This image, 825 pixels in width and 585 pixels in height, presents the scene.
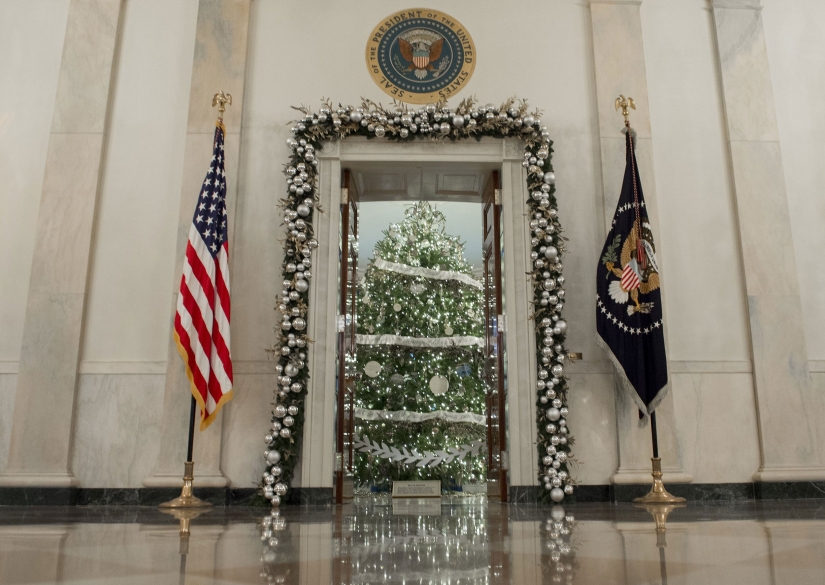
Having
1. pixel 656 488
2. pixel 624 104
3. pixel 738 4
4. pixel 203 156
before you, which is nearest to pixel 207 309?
pixel 203 156

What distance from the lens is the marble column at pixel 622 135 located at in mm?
5719

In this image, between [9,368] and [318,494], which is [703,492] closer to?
[318,494]

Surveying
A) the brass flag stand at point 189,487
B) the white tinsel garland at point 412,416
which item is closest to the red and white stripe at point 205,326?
the brass flag stand at point 189,487

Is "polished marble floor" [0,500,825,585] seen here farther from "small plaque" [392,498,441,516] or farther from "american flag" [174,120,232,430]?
"american flag" [174,120,232,430]

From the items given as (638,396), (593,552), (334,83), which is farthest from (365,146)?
(593,552)

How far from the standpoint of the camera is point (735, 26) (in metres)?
6.70

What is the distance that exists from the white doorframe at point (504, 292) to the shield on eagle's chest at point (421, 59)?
857 millimetres

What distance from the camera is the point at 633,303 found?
18.4ft

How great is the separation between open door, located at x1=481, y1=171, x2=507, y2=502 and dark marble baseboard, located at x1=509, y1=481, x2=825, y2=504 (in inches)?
11.3

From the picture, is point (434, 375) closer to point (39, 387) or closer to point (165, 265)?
point (165, 265)

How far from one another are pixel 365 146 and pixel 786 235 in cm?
408

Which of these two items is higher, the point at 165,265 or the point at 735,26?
the point at 735,26

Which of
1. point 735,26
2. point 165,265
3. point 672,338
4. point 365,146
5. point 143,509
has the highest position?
point 735,26

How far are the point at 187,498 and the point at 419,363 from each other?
4.50 meters
